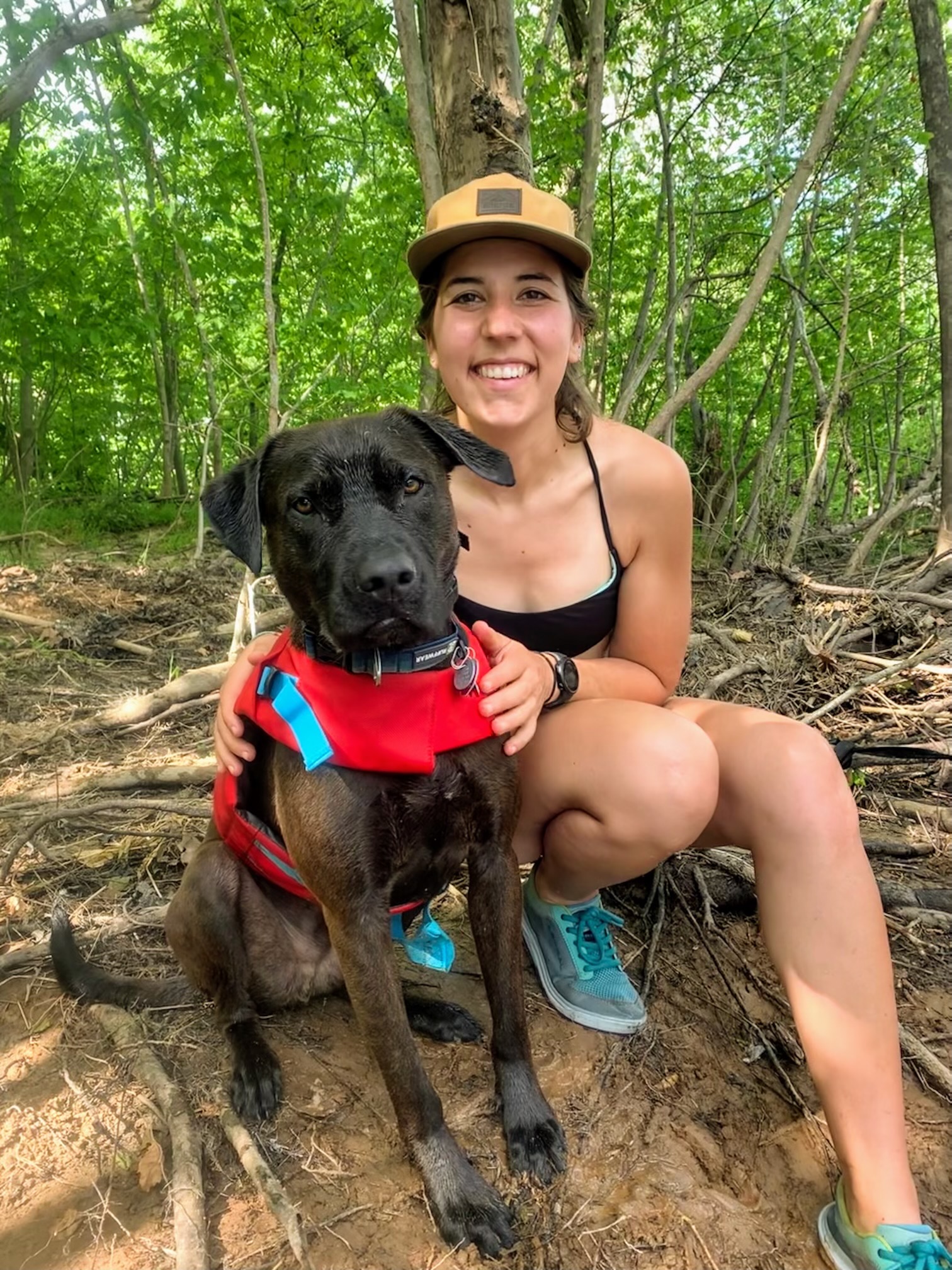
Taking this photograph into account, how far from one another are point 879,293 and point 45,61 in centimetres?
987

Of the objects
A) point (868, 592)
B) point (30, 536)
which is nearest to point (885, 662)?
point (868, 592)

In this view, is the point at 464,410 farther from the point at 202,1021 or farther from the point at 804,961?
the point at 202,1021

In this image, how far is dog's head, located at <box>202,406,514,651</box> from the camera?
1833mm

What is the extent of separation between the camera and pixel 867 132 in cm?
755

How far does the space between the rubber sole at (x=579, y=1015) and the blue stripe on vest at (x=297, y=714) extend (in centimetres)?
120

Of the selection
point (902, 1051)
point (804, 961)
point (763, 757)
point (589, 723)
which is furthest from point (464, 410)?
point (902, 1051)

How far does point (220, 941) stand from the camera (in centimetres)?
226

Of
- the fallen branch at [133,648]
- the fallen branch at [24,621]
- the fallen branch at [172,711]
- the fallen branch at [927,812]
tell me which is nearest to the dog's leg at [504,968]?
the fallen branch at [927,812]

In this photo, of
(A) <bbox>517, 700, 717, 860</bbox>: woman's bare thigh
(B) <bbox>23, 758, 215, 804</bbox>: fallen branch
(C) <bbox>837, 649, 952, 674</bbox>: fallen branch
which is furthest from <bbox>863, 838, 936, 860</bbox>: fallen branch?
(B) <bbox>23, 758, 215, 804</bbox>: fallen branch

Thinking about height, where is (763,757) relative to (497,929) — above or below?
above

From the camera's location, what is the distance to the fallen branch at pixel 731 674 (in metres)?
4.21

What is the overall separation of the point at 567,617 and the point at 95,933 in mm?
2027

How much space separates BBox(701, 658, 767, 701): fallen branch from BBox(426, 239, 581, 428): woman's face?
2.25 m

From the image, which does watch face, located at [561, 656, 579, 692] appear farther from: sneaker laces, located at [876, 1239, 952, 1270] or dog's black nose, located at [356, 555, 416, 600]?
sneaker laces, located at [876, 1239, 952, 1270]
